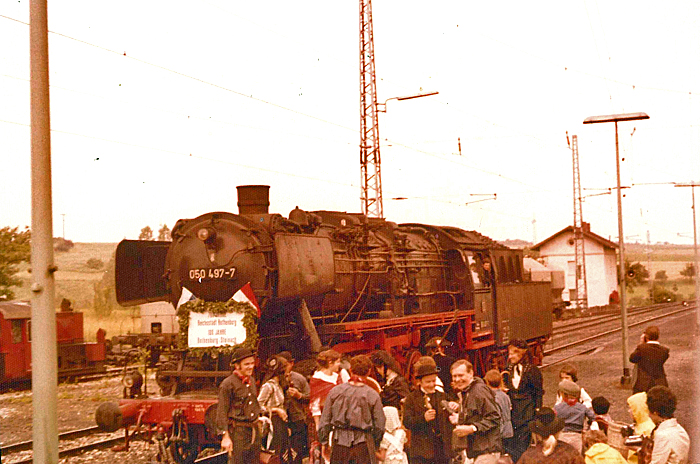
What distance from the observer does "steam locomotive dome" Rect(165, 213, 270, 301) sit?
10.1 m

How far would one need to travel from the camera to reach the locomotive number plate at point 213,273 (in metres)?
10.2

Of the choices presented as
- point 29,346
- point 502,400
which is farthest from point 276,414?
point 29,346

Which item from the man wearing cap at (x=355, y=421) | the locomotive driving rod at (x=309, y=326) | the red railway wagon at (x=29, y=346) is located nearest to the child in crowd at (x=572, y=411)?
the man wearing cap at (x=355, y=421)

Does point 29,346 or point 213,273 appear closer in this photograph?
point 213,273

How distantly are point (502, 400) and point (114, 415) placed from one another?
3.88 m

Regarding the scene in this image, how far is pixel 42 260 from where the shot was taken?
579 centimetres

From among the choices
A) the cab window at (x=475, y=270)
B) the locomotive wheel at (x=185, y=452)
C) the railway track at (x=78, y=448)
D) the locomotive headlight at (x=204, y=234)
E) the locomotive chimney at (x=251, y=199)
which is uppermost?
the locomotive chimney at (x=251, y=199)

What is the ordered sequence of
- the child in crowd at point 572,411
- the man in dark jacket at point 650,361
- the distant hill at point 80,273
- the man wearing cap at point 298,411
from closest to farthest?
the child in crowd at point 572,411, the man wearing cap at point 298,411, the man in dark jacket at point 650,361, the distant hill at point 80,273

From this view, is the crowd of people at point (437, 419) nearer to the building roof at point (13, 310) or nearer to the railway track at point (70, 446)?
the railway track at point (70, 446)

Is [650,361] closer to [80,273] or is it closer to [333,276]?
[333,276]

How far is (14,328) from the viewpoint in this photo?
18.6 meters

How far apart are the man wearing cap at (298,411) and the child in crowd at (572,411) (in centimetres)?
304

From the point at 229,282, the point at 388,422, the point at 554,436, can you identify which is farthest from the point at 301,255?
the point at 554,436

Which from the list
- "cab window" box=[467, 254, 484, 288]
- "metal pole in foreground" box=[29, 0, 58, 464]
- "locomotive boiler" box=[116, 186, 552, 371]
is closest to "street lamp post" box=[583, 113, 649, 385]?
"locomotive boiler" box=[116, 186, 552, 371]
